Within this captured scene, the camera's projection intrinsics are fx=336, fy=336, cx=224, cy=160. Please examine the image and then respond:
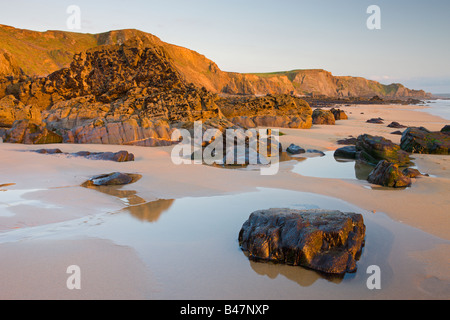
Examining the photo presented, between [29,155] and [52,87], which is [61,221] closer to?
[29,155]

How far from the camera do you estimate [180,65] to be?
81.2 metres

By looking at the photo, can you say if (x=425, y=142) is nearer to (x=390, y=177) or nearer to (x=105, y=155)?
(x=390, y=177)

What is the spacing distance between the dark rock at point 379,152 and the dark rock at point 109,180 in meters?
6.13

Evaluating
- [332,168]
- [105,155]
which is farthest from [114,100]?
[332,168]

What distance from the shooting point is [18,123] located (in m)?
10.1

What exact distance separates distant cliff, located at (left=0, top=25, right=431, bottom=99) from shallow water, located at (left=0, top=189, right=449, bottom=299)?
30.7 m

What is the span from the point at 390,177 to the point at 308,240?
3727mm

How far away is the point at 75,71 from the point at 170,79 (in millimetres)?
4307

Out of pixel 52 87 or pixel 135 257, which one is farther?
pixel 52 87

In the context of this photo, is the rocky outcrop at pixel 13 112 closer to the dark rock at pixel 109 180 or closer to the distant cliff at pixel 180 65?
the dark rock at pixel 109 180

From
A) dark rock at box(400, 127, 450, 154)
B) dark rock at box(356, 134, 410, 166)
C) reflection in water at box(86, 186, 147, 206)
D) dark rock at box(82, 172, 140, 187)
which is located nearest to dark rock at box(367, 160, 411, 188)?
dark rock at box(356, 134, 410, 166)

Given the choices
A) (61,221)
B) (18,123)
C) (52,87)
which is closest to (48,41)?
(52,87)

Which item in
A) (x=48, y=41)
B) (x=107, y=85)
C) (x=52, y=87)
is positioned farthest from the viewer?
(x=48, y=41)
